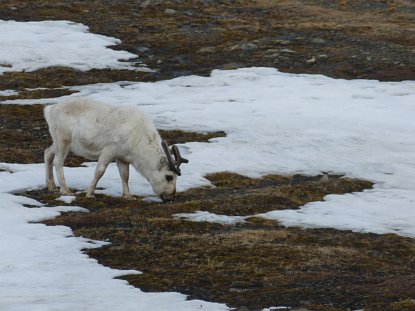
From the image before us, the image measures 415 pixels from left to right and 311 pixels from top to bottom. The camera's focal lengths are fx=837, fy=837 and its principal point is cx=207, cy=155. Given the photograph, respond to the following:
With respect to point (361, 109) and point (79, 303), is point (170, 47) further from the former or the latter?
point (79, 303)

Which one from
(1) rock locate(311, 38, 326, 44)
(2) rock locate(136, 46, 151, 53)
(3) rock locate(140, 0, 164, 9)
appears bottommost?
(2) rock locate(136, 46, 151, 53)

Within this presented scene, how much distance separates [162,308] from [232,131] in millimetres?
18284

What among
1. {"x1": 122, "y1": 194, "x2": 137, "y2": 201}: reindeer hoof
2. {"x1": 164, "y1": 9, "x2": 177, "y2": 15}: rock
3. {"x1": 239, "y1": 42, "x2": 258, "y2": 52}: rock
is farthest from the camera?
{"x1": 164, "y1": 9, "x2": 177, "y2": 15}: rock

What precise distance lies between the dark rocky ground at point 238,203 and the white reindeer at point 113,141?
73 centimetres

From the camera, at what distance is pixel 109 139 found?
20391mm

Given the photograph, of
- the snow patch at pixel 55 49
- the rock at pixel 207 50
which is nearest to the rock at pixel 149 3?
the snow patch at pixel 55 49

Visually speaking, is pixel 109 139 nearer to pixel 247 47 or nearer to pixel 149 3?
pixel 247 47

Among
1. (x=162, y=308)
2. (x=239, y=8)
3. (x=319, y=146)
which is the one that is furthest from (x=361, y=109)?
(x=239, y=8)

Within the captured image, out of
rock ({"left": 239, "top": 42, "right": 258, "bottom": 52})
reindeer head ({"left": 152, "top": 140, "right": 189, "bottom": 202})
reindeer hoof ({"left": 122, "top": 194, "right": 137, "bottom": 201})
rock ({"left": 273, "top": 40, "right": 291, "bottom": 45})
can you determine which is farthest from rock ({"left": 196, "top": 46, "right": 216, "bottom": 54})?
reindeer head ({"left": 152, "top": 140, "right": 189, "bottom": 202})

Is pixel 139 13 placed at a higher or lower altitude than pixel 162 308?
higher

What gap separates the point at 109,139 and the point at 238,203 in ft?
11.5

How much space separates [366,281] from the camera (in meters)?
13.6

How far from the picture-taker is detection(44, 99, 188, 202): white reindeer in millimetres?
20359

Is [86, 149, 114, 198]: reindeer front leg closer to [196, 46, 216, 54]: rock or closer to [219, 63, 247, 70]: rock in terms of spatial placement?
[219, 63, 247, 70]: rock
